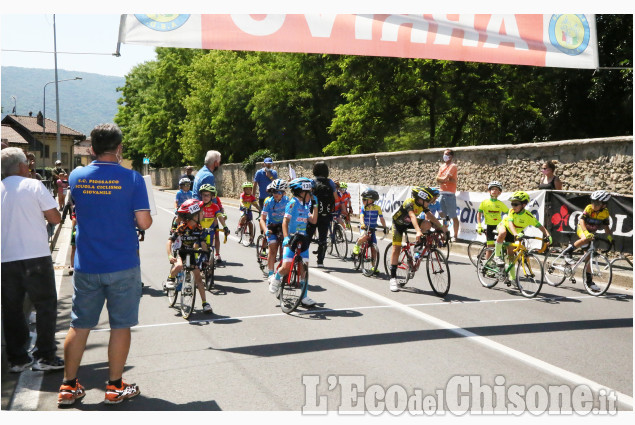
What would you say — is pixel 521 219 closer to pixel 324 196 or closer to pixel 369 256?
pixel 369 256

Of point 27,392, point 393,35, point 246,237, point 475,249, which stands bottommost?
point 27,392

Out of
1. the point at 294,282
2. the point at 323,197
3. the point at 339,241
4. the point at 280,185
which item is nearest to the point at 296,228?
the point at 294,282

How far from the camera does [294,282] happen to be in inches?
328

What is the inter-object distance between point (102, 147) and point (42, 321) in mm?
1985

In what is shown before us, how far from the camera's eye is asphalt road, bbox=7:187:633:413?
16.8 ft

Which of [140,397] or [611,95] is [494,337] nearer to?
[140,397]

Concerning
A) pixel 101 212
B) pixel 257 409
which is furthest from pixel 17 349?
pixel 257 409

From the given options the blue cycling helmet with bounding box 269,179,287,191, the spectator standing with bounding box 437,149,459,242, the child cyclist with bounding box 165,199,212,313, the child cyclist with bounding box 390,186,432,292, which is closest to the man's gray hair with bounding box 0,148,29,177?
the child cyclist with bounding box 165,199,212,313

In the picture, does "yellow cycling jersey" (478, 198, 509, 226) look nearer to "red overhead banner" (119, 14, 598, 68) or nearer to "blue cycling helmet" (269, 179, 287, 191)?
"red overhead banner" (119, 14, 598, 68)

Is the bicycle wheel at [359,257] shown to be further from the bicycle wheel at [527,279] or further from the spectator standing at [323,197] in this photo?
the bicycle wheel at [527,279]

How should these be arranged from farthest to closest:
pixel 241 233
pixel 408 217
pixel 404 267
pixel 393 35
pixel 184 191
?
pixel 241 233 < pixel 184 191 < pixel 404 267 < pixel 408 217 < pixel 393 35

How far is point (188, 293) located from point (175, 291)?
682 mm

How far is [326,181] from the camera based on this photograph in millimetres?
11594

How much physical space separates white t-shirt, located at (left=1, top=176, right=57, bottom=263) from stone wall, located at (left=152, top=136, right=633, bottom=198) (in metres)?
10.9
